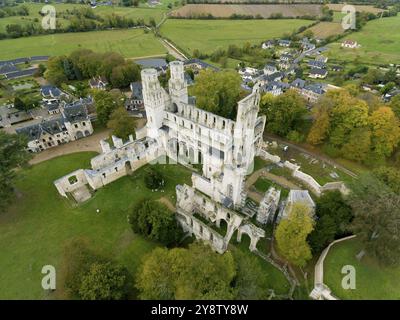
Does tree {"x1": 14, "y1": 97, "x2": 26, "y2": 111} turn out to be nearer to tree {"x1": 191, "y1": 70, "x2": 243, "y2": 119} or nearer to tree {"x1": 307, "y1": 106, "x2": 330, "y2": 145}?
tree {"x1": 191, "y1": 70, "x2": 243, "y2": 119}

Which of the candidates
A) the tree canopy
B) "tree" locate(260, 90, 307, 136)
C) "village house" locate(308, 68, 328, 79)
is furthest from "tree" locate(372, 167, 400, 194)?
"village house" locate(308, 68, 328, 79)

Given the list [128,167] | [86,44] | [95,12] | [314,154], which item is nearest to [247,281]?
[128,167]

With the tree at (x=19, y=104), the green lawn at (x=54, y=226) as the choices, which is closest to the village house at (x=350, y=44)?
the green lawn at (x=54, y=226)

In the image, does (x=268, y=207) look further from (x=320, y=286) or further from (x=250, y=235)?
(x=320, y=286)

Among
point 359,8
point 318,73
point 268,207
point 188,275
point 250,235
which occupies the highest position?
point 359,8

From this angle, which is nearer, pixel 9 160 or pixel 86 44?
pixel 9 160
